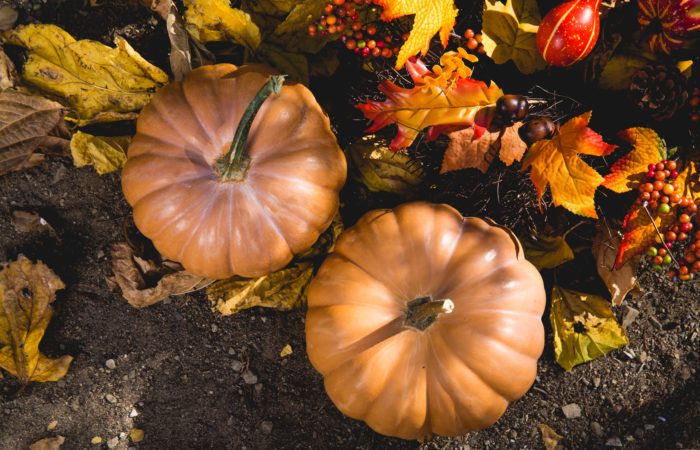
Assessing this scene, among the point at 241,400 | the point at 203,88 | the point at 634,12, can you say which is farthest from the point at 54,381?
the point at 634,12

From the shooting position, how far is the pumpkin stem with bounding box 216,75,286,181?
138 cm

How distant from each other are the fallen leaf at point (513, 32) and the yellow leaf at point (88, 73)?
0.93m

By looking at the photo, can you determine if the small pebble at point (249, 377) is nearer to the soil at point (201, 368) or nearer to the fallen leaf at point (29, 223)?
the soil at point (201, 368)

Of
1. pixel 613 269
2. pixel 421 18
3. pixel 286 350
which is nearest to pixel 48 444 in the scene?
pixel 286 350

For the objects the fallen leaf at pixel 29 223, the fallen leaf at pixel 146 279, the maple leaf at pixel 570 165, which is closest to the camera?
the maple leaf at pixel 570 165

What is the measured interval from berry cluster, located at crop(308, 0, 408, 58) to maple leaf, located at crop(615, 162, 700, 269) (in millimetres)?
769

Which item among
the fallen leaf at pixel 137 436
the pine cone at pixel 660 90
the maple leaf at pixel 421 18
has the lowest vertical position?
the fallen leaf at pixel 137 436

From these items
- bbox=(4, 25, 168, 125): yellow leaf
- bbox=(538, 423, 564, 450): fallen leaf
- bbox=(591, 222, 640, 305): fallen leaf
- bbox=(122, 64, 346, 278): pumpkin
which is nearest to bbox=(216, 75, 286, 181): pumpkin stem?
bbox=(122, 64, 346, 278): pumpkin

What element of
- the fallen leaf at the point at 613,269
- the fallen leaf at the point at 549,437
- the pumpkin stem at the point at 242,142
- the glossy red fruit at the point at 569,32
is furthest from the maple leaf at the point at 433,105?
the fallen leaf at the point at 549,437

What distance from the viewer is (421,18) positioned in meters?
1.48

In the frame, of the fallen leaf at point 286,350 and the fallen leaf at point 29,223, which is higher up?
the fallen leaf at point 29,223

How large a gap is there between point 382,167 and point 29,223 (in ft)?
3.77

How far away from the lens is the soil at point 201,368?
195 centimetres

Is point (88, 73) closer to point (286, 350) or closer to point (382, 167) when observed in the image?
point (382, 167)
